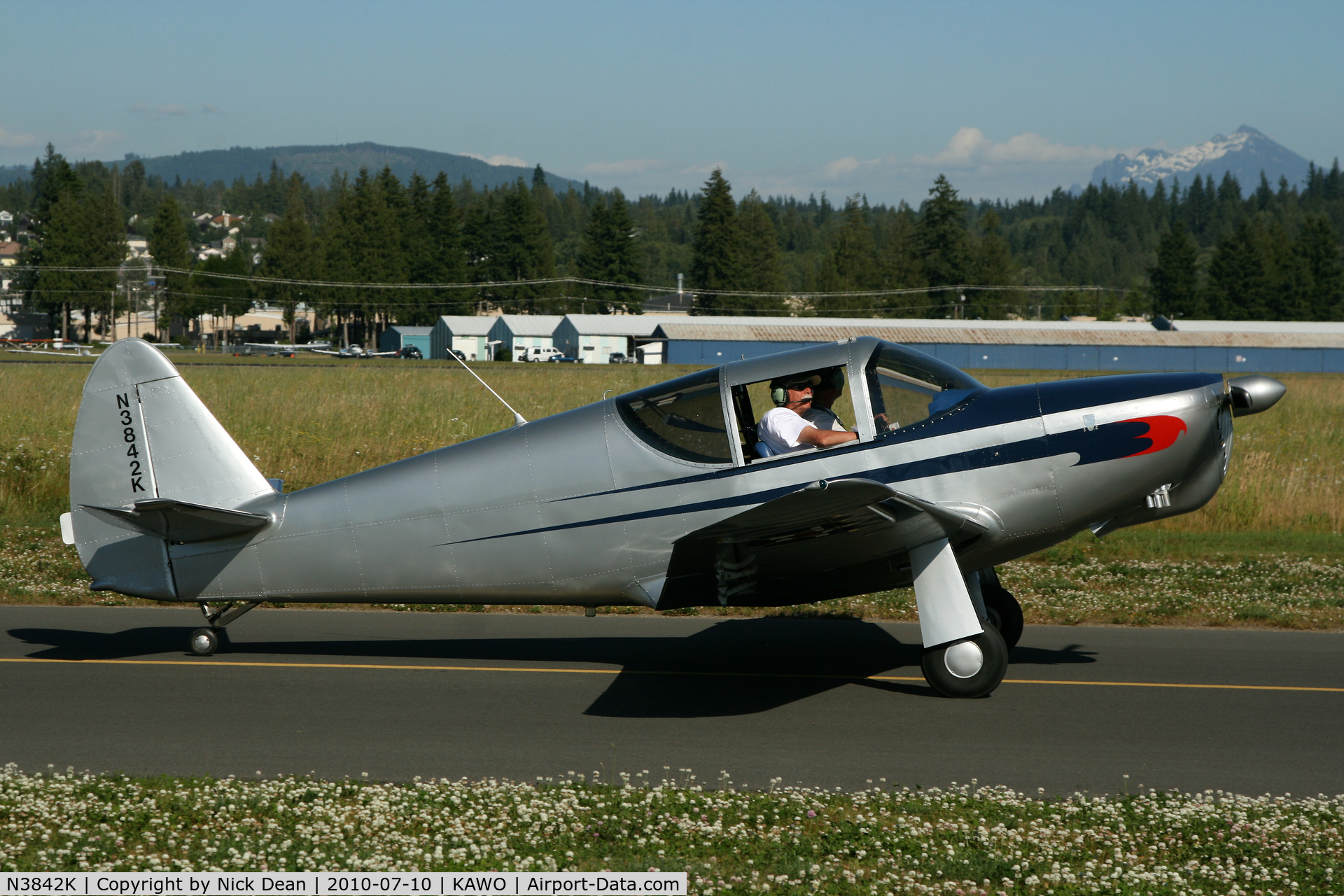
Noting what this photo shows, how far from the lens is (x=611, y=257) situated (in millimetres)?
115562

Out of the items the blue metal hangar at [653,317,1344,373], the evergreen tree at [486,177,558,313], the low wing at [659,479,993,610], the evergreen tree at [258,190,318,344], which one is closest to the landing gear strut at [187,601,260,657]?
the low wing at [659,479,993,610]

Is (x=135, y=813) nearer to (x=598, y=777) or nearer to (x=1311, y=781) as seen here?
(x=598, y=777)

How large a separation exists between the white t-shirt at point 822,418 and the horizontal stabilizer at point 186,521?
12.4 ft

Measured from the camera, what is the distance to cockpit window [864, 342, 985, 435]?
682 centimetres

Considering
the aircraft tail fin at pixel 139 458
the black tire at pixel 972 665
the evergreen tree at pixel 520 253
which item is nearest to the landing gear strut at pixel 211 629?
the aircraft tail fin at pixel 139 458

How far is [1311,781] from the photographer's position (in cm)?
541

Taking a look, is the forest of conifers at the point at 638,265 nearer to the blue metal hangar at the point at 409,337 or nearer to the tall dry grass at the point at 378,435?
the blue metal hangar at the point at 409,337

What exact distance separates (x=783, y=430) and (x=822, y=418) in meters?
0.37

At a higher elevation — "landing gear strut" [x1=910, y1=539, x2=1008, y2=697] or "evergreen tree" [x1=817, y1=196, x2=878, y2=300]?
"evergreen tree" [x1=817, y1=196, x2=878, y2=300]

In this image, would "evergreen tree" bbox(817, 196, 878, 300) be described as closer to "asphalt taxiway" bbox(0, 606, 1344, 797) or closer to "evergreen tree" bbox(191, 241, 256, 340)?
"evergreen tree" bbox(191, 241, 256, 340)

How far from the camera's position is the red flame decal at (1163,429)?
671 centimetres

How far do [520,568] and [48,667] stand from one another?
3.55 metres

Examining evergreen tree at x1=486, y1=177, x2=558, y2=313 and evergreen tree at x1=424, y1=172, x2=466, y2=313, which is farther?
evergreen tree at x1=486, y1=177, x2=558, y2=313

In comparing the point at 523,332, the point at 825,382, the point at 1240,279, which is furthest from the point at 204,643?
the point at 1240,279
